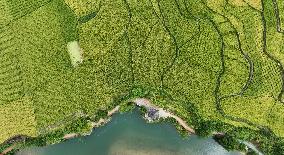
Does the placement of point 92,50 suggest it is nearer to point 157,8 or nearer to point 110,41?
point 110,41

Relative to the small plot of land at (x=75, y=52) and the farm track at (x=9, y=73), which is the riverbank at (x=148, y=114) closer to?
the small plot of land at (x=75, y=52)

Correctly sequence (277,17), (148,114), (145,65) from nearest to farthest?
(148,114)
(145,65)
(277,17)

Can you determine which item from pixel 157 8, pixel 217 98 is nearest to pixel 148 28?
pixel 157 8

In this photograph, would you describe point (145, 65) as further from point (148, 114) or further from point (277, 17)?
point (277, 17)

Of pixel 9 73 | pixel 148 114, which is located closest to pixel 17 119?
pixel 9 73

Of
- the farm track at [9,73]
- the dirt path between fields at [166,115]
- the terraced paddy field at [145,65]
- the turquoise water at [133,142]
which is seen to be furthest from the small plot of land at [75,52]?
the dirt path between fields at [166,115]

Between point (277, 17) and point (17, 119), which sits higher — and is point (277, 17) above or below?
above
